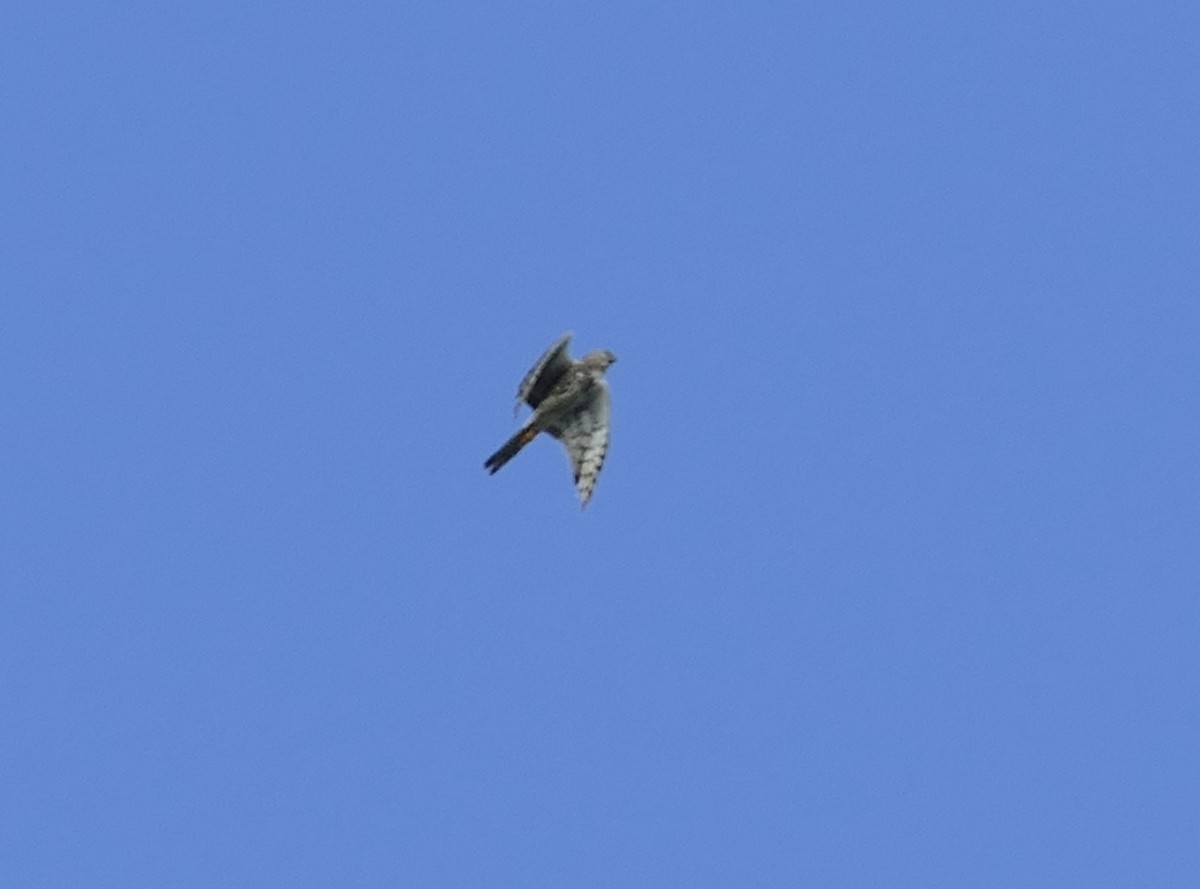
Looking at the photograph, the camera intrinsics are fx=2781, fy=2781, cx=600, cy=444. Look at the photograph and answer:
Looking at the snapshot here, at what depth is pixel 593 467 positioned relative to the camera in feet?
214

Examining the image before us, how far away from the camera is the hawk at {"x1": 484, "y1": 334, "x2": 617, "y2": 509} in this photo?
213 feet

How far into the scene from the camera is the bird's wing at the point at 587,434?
214ft

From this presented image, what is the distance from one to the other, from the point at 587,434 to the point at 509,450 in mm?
1929

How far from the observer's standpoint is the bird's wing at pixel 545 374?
6429cm

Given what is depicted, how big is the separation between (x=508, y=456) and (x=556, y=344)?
302 cm

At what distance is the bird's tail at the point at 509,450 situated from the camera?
214ft

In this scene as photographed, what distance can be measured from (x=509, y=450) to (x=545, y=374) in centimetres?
197

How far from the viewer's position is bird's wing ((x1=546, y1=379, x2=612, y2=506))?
Answer: 214 feet

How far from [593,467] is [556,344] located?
320cm

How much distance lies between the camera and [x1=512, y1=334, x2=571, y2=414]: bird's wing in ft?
211

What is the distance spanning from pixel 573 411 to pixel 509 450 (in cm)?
181

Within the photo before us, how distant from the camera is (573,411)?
65562mm

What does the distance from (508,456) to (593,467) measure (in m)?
2.01

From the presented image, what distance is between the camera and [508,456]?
65.2m
